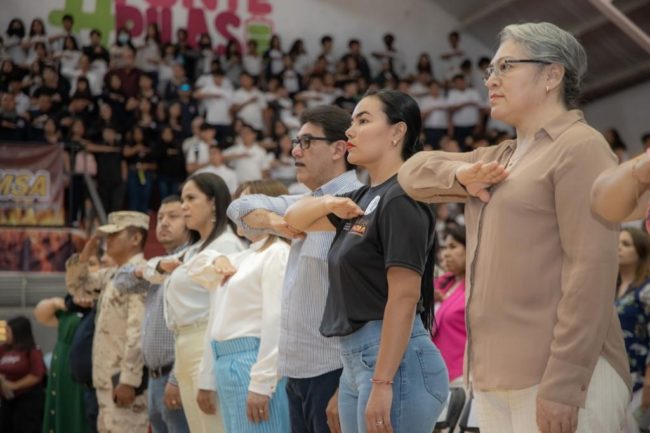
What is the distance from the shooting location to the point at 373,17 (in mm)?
Result: 18266

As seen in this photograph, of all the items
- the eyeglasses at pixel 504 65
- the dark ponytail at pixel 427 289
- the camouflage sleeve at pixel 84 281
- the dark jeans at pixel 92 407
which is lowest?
the dark jeans at pixel 92 407

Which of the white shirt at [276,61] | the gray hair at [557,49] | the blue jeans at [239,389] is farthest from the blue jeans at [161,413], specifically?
the white shirt at [276,61]

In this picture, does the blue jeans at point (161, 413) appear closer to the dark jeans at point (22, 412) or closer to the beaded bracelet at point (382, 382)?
the beaded bracelet at point (382, 382)

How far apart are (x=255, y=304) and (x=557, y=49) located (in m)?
2.06

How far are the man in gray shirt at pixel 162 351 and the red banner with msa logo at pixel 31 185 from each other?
4.90 m

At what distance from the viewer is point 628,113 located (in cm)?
1595

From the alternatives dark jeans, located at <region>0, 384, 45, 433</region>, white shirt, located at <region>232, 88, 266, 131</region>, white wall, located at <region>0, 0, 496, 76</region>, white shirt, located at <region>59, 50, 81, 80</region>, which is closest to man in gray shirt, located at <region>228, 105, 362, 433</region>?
dark jeans, located at <region>0, 384, 45, 433</region>

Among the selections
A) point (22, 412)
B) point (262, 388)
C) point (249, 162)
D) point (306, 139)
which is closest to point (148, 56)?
point (249, 162)

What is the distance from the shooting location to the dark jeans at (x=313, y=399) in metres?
3.28

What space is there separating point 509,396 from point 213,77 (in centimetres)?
1283

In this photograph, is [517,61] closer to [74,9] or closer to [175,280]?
[175,280]

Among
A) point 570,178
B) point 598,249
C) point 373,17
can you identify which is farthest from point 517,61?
point 373,17

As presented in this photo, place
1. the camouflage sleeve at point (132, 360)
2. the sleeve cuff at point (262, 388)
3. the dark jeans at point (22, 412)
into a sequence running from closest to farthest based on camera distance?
the sleeve cuff at point (262, 388)
the camouflage sleeve at point (132, 360)
the dark jeans at point (22, 412)

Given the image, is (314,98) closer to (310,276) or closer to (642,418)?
(642,418)
